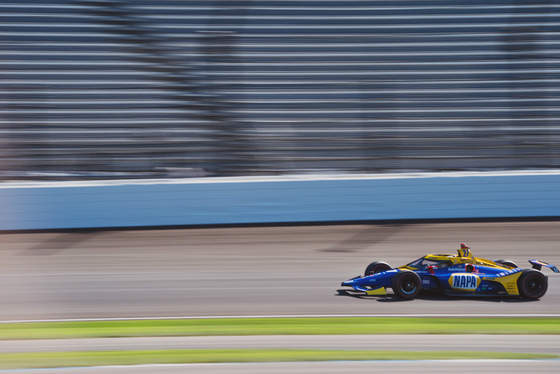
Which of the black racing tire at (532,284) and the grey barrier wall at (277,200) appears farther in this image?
the grey barrier wall at (277,200)

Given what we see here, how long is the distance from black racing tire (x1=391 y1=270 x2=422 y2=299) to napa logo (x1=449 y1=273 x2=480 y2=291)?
0.99 feet

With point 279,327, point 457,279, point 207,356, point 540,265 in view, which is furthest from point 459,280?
point 207,356

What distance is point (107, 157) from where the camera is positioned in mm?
11539

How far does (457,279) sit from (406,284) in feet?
1.49

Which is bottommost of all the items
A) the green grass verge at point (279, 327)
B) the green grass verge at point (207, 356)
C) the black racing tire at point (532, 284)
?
the green grass verge at point (207, 356)

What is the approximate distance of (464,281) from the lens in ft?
21.3

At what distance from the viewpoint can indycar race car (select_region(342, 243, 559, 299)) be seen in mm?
6488

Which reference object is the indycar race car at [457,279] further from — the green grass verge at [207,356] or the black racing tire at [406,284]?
the green grass verge at [207,356]

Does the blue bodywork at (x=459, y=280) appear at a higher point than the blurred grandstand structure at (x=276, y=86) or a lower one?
lower

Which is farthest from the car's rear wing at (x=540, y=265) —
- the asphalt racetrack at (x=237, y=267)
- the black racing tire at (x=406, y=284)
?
the black racing tire at (x=406, y=284)

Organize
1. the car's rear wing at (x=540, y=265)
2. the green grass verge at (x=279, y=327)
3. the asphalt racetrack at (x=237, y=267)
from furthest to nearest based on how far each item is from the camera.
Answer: the car's rear wing at (x=540, y=265) < the asphalt racetrack at (x=237, y=267) < the green grass verge at (x=279, y=327)

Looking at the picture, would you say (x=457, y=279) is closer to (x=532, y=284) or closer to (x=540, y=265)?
(x=532, y=284)

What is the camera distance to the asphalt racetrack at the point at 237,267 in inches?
251

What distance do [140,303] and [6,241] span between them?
165 inches
